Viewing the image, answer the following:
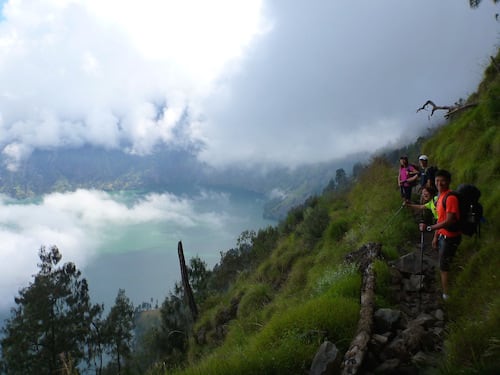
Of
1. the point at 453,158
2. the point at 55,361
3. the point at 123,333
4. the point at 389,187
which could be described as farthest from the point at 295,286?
the point at 123,333

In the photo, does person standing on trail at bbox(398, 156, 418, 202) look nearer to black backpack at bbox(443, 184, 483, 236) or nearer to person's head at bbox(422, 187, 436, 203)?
person's head at bbox(422, 187, 436, 203)

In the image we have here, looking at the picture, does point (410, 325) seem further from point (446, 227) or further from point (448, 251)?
point (446, 227)

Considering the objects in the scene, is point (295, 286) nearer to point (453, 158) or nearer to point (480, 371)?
point (453, 158)

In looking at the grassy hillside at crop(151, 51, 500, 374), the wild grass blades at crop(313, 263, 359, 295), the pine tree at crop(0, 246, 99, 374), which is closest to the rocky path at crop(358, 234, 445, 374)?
the grassy hillside at crop(151, 51, 500, 374)

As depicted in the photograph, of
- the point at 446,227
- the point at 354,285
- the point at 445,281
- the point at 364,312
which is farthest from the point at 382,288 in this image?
the point at 446,227

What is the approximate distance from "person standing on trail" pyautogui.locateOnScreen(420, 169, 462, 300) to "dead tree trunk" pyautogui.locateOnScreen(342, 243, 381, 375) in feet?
3.84

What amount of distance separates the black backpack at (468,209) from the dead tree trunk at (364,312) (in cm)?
170

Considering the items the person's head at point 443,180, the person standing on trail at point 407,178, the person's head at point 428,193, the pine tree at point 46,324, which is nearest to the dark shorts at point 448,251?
the person's head at point 443,180

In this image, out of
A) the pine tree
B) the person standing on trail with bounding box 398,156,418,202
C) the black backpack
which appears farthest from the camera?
the pine tree

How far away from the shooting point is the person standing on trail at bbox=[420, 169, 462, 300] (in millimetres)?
5414

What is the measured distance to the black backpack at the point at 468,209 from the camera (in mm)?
5348

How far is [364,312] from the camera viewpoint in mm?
5035

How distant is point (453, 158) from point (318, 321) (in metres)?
9.26

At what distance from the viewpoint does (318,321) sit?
4945 mm
